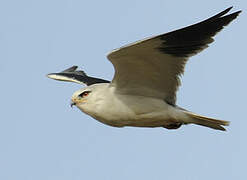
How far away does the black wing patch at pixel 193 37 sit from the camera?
30.9 feet

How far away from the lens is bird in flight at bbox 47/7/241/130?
981 cm

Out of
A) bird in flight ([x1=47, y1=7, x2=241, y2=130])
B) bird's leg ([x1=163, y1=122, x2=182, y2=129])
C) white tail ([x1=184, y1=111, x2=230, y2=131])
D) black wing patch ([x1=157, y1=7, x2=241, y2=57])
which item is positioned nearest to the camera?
black wing patch ([x1=157, y1=7, x2=241, y2=57])

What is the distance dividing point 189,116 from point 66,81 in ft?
9.94

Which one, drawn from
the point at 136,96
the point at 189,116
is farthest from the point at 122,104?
the point at 189,116

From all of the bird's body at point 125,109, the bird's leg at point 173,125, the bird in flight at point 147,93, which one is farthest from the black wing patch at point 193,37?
the bird's leg at point 173,125

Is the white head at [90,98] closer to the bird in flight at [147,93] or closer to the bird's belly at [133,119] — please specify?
the bird in flight at [147,93]

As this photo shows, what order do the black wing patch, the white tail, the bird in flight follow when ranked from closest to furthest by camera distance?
the black wing patch → the bird in flight → the white tail

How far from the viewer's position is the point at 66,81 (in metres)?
12.6

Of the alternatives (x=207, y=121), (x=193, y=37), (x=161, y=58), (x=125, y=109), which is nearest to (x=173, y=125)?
(x=207, y=121)

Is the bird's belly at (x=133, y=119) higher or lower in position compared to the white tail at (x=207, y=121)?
higher

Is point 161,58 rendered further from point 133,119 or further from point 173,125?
point 173,125

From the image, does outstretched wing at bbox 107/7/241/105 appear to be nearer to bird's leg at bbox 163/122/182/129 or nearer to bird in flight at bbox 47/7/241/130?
bird in flight at bbox 47/7/241/130

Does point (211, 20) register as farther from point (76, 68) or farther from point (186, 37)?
point (76, 68)

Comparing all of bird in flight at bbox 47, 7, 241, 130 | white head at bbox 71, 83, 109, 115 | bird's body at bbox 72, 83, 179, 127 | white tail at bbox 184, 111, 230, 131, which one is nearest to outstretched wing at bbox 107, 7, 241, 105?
bird in flight at bbox 47, 7, 241, 130
